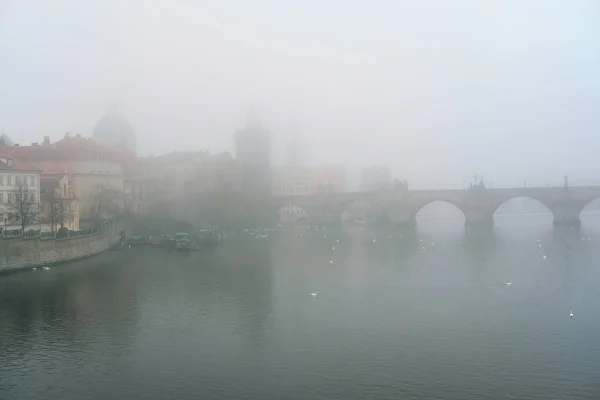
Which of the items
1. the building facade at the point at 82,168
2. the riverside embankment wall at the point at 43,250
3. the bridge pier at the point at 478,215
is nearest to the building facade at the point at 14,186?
the riverside embankment wall at the point at 43,250

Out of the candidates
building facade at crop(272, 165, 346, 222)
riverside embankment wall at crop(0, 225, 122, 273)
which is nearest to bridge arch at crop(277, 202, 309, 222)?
building facade at crop(272, 165, 346, 222)

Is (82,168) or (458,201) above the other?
(82,168)

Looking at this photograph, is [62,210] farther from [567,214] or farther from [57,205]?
[567,214]

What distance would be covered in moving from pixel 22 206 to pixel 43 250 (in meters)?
2.67

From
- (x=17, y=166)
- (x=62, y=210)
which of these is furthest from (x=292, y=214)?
(x=17, y=166)

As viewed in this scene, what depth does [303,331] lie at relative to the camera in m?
14.6

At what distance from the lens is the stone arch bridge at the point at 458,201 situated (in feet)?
171

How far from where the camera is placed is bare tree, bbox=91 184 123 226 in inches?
1394

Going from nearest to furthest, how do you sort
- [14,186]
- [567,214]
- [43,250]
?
1. [43,250]
2. [14,186]
3. [567,214]

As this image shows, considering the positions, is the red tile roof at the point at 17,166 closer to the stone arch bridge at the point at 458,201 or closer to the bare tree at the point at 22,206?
the bare tree at the point at 22,206

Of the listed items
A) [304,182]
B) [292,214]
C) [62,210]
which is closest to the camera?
[62,210]

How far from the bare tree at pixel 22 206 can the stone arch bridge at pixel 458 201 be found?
2755 centimetres

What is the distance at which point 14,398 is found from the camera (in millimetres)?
10586

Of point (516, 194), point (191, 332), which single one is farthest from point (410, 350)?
point (516, 194)
